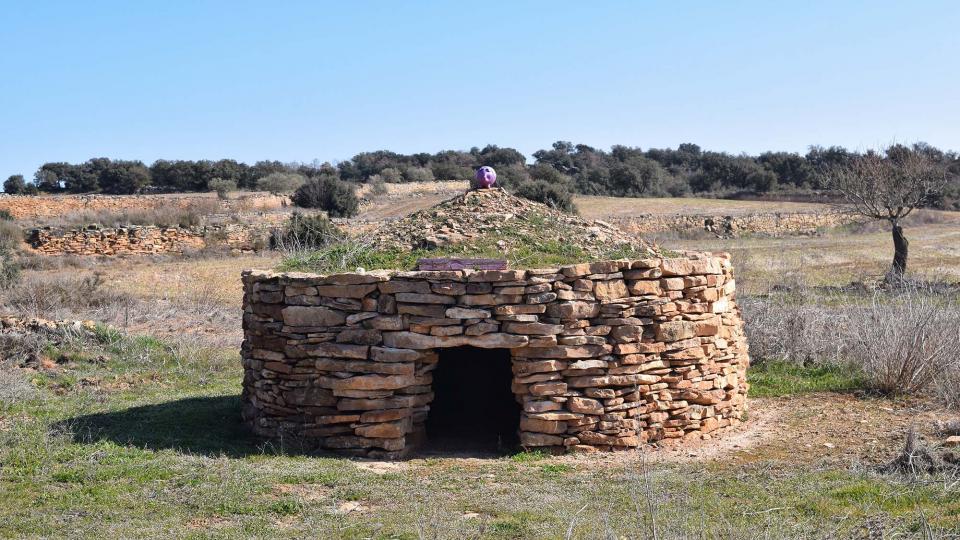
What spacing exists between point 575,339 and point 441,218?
243 cm

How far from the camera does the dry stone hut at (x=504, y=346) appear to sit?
24.1ft

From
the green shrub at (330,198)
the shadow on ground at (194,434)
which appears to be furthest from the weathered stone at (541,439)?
the green shrub at (330,198)

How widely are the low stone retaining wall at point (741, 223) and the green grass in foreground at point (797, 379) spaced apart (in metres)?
18.9

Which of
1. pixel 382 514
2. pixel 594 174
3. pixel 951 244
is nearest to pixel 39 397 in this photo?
pixel 382 514

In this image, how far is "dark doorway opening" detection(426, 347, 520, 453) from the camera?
8965 mm

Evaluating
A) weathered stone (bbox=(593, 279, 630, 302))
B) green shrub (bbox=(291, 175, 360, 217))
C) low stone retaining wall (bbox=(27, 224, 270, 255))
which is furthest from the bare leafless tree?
green shrub (bbox=(291, 175, 360, 217))

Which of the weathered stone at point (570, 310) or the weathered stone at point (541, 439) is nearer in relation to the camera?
the weathered stone at point (570, 310)

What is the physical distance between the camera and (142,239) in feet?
87.2

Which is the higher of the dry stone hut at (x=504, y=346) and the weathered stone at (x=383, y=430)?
the dry stone hut at (x=504, y=346)

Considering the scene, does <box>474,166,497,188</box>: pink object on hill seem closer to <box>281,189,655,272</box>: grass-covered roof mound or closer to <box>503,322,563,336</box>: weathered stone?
<box>281,189,655,272</box>: grass-covered roof mound

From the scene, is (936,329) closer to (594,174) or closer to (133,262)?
(133,262)

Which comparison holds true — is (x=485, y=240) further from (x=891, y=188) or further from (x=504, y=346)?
(x=891, y=188)

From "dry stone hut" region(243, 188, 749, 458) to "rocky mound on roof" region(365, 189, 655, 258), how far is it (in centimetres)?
103

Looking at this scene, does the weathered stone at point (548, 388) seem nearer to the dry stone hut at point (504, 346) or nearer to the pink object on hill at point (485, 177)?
the dry stone hut at point (504, 346)
